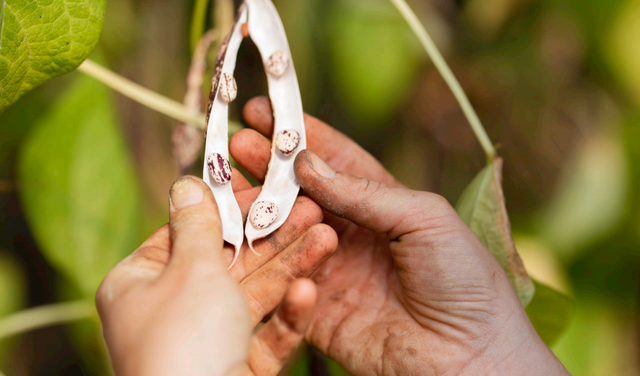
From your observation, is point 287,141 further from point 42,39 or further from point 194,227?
point 42,39

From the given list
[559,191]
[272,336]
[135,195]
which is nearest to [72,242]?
[135,195]

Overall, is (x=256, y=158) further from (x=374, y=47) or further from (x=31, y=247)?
(x=31, y=247)

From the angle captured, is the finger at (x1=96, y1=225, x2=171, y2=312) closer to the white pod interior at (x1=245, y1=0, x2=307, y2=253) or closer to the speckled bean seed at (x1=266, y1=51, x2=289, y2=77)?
the white pod interior at (x1=245, y1=0, x2=307, y2=253)

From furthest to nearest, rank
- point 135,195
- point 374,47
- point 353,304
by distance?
point 374,47 < point 135,195 < point 353,304

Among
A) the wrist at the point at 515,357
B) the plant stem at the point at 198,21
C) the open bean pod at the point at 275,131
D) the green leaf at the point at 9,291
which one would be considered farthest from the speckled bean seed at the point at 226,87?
the green leaf at the point at 9,291

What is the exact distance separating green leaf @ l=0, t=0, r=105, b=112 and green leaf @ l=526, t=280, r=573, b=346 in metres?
0.97

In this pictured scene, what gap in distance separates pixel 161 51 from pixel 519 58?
1.08 m

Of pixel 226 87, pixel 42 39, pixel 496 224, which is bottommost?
pixel 496 224

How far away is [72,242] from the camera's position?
31.7 inches

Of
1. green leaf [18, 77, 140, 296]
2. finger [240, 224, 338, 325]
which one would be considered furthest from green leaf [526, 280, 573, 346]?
green leaf [18, 77, 140, 296]

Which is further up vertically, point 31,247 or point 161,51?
point 161,51

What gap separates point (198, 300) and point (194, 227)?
4.9 inches

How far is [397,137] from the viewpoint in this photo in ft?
3.96

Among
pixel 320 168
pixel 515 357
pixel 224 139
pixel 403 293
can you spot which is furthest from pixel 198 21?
pixel 515 357
